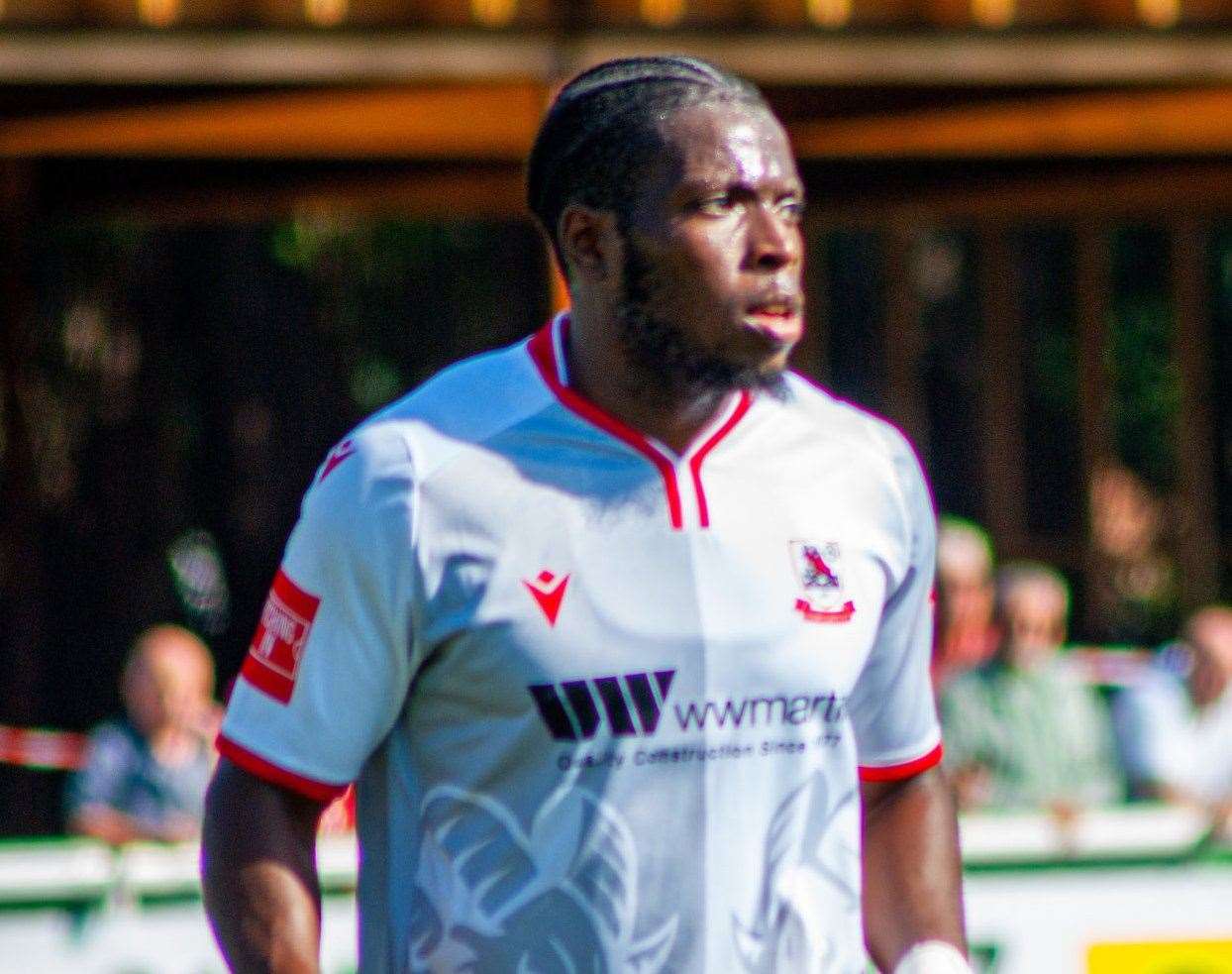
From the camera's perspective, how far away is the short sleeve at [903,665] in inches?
105

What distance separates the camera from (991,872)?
6.05 m

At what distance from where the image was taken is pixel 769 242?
246 cm

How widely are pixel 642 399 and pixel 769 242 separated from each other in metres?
0.24

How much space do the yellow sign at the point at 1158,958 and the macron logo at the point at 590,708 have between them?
3.86 m

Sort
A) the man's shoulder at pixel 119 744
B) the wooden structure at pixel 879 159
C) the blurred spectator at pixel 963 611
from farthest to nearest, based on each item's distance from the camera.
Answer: the wooden structure at pixel 879 159 → the blurred spectator at pixel 963 611 → the man's shoulder at pixel 119 744

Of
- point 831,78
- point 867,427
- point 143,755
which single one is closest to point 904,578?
point 867,427

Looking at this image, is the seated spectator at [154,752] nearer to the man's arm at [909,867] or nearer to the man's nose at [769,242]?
the man's arm at [909,867]

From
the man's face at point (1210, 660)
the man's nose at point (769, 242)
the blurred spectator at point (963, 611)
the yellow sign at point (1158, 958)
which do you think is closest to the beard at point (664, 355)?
Result: the man's nose at point (769, 242)

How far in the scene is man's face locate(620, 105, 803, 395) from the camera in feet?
8.07

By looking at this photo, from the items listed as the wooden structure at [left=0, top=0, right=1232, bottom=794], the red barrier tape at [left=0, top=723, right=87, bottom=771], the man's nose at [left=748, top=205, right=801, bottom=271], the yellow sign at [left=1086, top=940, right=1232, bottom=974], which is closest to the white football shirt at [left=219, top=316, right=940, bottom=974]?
the man's nose at [left=748, top=205, right=801, bottom=271]

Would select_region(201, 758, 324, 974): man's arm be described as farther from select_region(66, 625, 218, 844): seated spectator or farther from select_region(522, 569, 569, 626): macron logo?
select_region(66, 625, 218, 844): seated spectator

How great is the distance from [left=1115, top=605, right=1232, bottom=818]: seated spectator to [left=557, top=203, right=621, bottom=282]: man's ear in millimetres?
4848

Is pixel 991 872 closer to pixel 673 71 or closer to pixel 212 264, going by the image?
pixel 673 71

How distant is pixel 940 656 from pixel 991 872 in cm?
186
